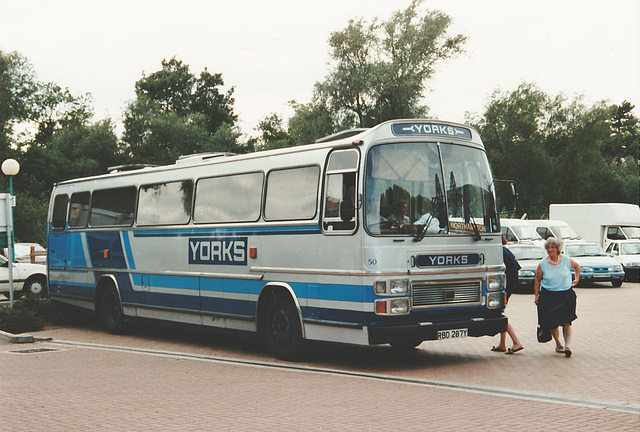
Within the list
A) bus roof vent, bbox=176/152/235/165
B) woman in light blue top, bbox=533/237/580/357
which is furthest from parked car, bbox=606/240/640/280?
bus roof vent, bbox=176/152/235/165

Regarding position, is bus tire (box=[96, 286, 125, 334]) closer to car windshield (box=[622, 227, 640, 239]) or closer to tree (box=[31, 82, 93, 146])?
car windshield (box=[622, 227, 640, 239])

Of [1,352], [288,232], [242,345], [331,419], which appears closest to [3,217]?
[1,352]

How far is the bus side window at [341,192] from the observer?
Result: 415 inches

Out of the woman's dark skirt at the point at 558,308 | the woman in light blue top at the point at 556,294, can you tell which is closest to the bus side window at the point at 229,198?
the woman in light blue top at the point at 556,294

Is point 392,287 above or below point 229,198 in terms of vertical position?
below

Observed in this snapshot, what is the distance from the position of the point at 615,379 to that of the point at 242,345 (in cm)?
636

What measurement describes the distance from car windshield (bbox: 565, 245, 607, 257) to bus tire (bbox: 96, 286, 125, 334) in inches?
743

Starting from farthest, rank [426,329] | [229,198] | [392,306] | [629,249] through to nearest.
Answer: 1. [629,249]
2. [229,198]
3. [426,329]
4. [392,306]

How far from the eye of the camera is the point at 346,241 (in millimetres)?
10602

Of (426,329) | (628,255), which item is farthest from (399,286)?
(628,255)

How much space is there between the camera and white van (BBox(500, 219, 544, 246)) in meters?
33.0

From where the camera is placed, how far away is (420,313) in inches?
416

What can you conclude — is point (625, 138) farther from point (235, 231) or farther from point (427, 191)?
point (427, 191)

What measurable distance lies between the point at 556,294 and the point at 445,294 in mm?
1886
